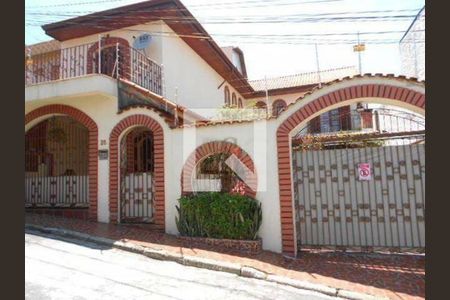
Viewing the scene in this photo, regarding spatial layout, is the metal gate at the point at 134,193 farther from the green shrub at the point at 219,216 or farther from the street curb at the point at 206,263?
the street curb at the point at 206,263

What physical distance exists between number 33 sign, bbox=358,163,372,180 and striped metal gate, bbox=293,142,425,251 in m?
0.06

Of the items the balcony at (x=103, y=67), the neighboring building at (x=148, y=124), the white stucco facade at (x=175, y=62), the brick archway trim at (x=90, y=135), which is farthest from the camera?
the white stucco facade at (x=175, y=62)

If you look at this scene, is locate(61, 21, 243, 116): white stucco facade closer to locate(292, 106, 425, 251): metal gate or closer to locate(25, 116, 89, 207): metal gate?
locate(25, 116, 89, 207): metal gate

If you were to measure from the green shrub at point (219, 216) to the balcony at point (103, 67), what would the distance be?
4762 millimetres

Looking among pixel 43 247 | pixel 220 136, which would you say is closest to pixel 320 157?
pixel 220 136

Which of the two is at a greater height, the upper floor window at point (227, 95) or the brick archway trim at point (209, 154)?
the upper floor window at point (227, 95)

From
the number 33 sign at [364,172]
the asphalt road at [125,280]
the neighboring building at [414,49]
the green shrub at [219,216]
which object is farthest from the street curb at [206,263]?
the neighboring building at [414,49]

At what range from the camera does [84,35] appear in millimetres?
13102

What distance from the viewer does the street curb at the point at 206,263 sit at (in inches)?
213

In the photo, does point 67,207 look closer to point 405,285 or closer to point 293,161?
point 293,161

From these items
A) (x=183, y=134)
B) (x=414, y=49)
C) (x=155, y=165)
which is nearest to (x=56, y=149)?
(x=155, y=165)

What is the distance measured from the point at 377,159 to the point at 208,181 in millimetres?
3949

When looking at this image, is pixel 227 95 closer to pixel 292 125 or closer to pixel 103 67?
pixel 103 67

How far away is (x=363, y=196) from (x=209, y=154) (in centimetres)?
364
